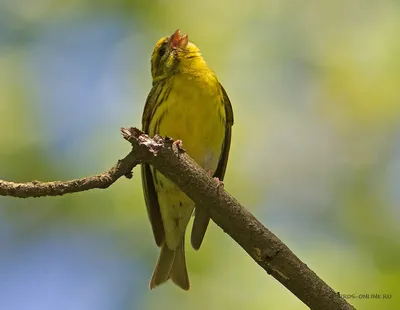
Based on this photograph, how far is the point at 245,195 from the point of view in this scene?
407cm

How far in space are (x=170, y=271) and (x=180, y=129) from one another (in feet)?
2.25

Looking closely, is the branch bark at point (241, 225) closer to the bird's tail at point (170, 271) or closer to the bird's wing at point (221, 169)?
the bird's wing at point (221, 169)

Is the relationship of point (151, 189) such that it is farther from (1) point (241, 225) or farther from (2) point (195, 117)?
(1) point (241, 225)

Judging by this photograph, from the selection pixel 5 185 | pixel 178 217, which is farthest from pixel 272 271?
pixel 178 217

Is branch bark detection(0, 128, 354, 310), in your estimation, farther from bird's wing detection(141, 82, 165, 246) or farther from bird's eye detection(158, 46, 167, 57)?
bird's eye detection(158, 46, 167, 57)

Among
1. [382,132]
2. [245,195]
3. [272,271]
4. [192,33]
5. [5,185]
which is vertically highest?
[192,33]

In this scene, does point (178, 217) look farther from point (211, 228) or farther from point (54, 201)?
point (54, 201)

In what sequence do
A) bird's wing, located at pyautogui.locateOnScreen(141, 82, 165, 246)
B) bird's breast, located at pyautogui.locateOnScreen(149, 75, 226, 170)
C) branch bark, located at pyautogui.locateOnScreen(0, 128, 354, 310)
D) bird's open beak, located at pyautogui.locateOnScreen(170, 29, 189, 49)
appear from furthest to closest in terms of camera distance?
bird's open beak, located at pyautogui.locateOnScreen(170, 29, 189, 49)
bird's wing, located at pyautogui.locateOnScreen(141, 82, 165, 246)
bird's breast, located at pyautogui.locateOnScreen(149, 75, 226, 170)
branch bark, located at pyautogui.locateOnScreen(0, 128, 354, 310)

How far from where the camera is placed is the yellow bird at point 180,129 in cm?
350

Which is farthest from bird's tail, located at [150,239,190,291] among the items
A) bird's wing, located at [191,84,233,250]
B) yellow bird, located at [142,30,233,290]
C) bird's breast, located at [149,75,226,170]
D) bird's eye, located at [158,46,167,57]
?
bird's eye, located at [158,46,167,57]

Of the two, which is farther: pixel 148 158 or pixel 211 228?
pixel 211 228

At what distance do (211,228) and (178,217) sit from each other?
13.8 inches

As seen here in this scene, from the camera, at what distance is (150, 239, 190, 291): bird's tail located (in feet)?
12.0

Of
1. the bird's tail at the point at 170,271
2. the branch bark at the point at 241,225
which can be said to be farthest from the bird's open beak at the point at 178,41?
the branch bark at the point at 241,225
